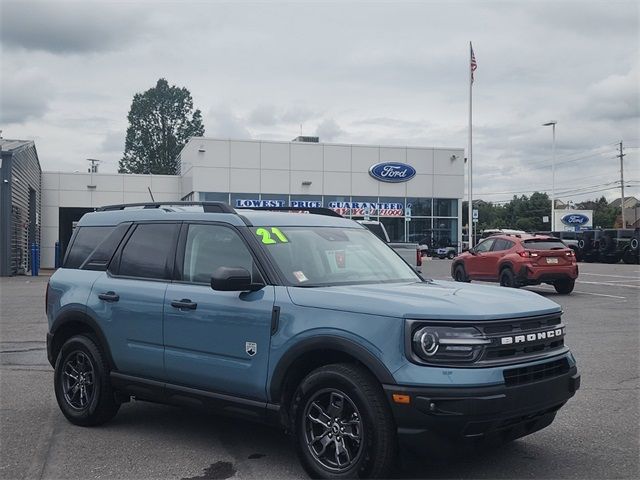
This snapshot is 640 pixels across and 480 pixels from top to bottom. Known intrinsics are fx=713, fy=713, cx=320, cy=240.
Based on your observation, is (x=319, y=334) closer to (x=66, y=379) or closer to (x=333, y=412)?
(x=333, y=412)

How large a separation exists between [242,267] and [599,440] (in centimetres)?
316

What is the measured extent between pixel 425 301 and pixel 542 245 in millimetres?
15218

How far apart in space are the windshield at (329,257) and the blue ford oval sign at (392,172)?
1424 inches

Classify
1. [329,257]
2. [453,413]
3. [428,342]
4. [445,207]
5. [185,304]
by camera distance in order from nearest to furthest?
[453,413] → [428,342] → [185,304] → [329,257] → [445,207]

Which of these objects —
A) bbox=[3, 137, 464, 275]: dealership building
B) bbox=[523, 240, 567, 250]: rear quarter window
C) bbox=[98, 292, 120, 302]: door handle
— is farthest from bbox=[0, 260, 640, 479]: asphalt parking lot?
bbox=[3, 137, 464, 275]: dealership building

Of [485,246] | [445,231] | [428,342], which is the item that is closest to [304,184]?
[445,231]

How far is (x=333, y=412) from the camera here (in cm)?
457

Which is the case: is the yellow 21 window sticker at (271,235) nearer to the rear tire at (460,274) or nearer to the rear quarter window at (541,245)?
the rear quarter window at (541,245)

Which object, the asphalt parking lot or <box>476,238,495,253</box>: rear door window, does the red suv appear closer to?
<box>476,238,495,253</box>: rear door window

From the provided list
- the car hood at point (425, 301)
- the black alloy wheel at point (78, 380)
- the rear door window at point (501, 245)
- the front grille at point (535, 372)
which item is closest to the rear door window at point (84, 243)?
the black alloy wheel at point (78, 380)

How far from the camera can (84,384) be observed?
20.7 ft

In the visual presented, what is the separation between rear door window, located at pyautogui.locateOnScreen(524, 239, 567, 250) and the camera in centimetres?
1875

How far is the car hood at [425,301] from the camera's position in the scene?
4.36 metres

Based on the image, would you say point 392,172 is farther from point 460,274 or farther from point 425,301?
point 425,301
